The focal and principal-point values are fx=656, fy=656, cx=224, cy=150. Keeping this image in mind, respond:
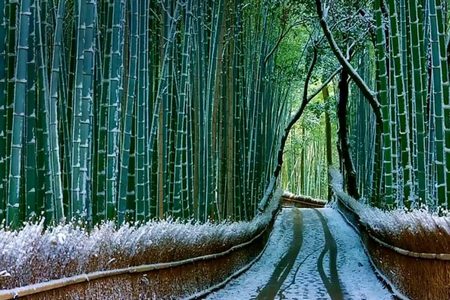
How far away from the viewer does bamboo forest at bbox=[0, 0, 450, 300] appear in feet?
12.8

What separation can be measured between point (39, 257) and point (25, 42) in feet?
4.07

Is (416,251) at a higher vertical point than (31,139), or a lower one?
lower

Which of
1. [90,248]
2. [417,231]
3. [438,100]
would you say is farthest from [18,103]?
[438,100]

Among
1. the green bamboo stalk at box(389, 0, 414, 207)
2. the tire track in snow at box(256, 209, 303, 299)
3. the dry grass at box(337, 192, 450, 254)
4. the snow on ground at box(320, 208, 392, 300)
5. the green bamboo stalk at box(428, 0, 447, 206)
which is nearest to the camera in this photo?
the dry grass at box(337, 192, 450, 254)

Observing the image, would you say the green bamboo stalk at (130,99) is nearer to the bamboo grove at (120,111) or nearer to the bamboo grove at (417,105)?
the bamboo grove at (120,111)

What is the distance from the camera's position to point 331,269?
842 cm

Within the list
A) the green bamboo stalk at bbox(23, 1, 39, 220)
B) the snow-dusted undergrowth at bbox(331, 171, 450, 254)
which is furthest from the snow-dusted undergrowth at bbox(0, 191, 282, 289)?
the snow-dusted undergrowth at bbox(331, 171, 450, 254)

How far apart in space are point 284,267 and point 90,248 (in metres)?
5.44

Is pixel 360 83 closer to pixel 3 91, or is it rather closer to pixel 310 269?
pixel 310 269

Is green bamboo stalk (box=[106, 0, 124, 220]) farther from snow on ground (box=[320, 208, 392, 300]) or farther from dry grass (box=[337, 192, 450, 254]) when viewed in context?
snow on ground (box=[320, 208, 392, 300])

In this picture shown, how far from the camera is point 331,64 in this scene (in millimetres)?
15648

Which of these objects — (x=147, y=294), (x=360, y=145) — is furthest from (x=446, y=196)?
(x=360, y=145)

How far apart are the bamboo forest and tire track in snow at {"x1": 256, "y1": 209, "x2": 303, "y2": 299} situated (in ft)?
0.10

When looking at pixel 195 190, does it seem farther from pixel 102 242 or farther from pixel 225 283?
pixel 102 242
